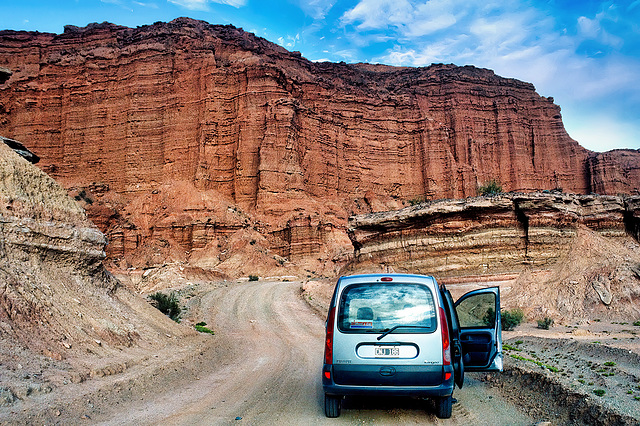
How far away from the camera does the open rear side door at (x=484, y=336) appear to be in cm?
735

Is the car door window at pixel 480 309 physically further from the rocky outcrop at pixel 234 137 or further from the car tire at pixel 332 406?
the rocky outcrop at pixel 234 137

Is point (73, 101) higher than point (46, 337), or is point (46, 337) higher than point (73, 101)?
point (73, 101)

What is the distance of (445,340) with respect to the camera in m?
6.12

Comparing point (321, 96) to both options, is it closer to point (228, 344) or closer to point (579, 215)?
point (579, 215)

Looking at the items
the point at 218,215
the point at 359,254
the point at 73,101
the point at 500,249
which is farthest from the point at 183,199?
the point at 500,249

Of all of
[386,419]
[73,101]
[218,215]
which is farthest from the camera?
[73,101]

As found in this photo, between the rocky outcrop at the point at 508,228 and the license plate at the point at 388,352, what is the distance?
1585 centimetres

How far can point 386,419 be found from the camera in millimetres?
6473

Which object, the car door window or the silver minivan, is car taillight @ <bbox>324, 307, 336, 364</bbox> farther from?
the car door window

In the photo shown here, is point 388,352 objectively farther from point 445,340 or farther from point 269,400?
point 269,400

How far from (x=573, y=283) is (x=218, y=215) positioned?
40566mm

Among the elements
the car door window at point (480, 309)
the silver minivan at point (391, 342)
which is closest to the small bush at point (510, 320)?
the car door window at point (480, 309)

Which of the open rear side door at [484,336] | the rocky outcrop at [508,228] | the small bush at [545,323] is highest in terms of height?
the rocky outcrop at [508,228]

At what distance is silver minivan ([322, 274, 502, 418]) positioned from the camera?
6.05 m
